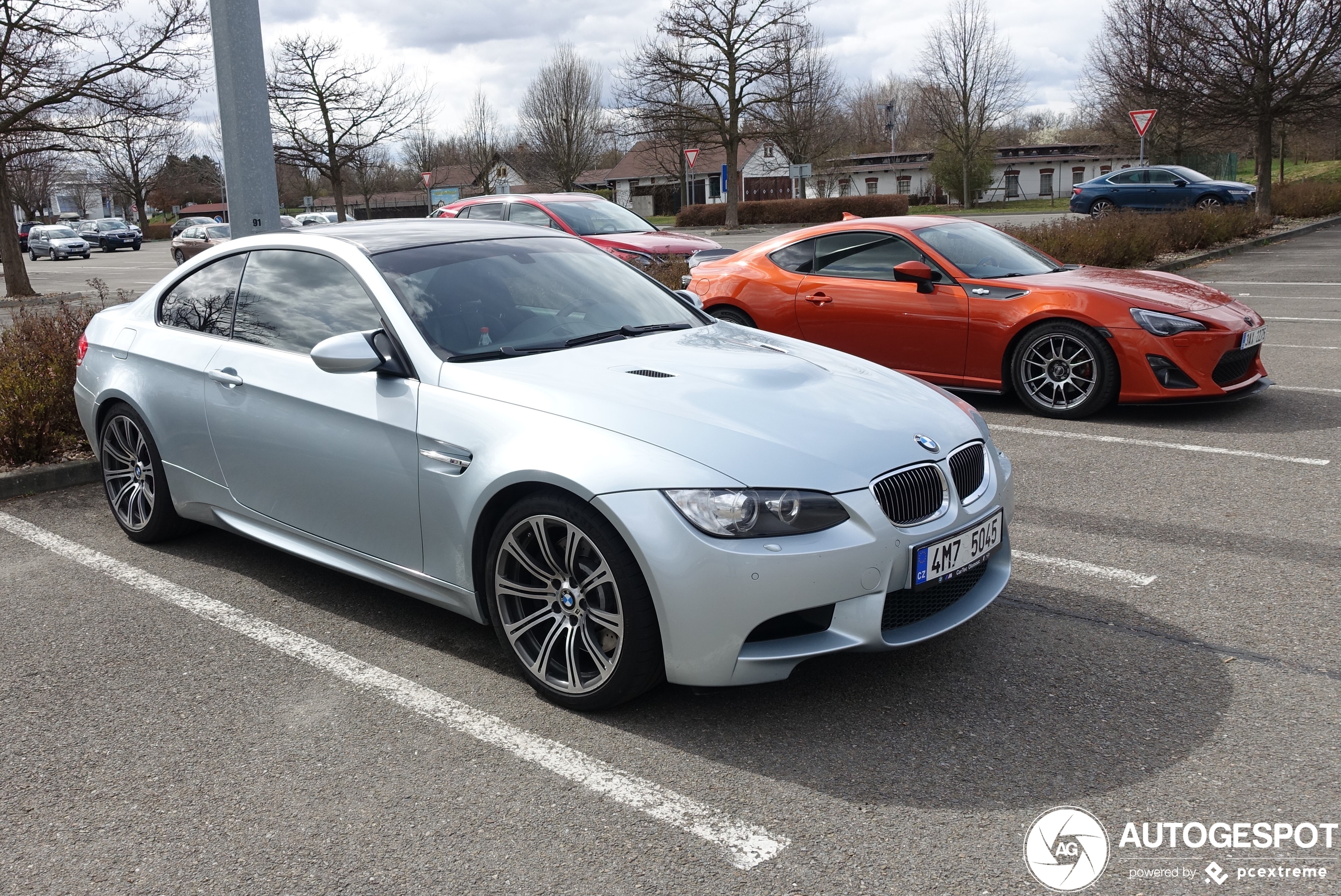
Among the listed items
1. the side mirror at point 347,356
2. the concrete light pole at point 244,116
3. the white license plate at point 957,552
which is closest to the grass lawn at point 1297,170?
the concrete light pole at point 244,116

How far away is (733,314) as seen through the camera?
8875 millimetres

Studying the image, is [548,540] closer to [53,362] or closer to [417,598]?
[417,598]

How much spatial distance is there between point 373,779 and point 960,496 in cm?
206

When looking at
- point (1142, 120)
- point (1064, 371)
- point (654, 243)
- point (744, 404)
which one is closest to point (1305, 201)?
point (1142, 120)

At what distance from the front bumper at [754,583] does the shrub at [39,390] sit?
5.10 meters

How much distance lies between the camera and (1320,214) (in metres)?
30.1

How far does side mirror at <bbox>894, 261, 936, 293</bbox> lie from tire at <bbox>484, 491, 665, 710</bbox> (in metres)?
5.02

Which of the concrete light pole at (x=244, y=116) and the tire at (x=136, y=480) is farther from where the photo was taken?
the concrete light pole at (x=244, y=116)

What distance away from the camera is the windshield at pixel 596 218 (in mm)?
13812

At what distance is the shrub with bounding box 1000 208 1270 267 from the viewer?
1552 centimetres

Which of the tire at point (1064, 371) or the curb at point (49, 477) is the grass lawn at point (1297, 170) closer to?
the tire at point (1064, 371)

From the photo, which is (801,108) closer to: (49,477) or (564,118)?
(564,118)

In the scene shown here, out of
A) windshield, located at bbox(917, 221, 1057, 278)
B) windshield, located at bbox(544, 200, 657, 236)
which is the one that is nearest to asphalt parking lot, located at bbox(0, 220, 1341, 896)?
windshield, located at bbox(917, 221, 1057, 278)

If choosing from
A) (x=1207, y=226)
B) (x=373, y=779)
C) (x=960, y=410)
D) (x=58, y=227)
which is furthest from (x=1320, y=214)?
(x=58, y=227)
